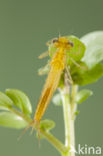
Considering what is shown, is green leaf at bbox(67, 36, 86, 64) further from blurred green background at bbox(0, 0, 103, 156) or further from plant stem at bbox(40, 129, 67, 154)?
blurred green background at bbox(0, 0, 103, 156)

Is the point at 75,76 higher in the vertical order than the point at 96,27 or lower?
lower

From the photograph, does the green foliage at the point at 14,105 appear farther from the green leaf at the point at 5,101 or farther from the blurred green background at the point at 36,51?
the blurred green background at the point at 36,51

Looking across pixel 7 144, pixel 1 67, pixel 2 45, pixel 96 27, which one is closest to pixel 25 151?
pixel 7 144

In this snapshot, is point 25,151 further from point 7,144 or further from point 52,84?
point 52,84

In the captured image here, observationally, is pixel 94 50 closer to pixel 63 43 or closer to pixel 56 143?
pixel 63 43

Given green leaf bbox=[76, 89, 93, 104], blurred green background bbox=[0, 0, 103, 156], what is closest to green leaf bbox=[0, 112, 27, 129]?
green leaf bbox=[76, 89, 93, 104]
